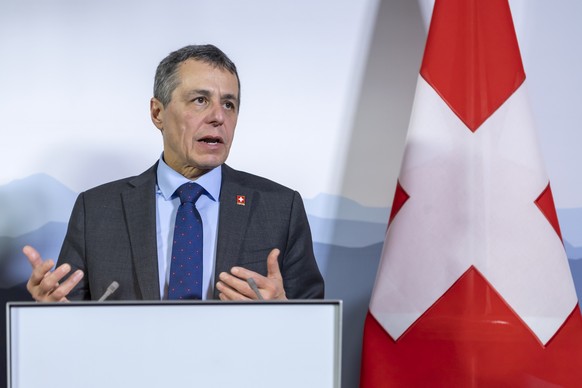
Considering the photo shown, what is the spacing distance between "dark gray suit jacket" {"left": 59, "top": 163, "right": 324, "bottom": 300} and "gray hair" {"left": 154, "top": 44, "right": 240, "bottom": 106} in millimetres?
235

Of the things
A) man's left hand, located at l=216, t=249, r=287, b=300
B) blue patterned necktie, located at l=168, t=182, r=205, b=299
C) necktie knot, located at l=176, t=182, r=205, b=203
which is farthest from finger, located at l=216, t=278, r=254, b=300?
necktie knot, located at l=176, t=182, r=205, b=203

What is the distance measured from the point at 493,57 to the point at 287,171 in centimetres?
84

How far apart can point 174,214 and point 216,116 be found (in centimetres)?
29

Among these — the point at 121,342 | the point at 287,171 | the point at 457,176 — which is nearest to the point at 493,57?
the point at 457,176

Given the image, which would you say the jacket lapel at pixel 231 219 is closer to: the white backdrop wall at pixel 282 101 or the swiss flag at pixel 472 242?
the swiss flag at pixel 472 242

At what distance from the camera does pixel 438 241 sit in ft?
7.59

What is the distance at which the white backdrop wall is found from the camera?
2787 mm

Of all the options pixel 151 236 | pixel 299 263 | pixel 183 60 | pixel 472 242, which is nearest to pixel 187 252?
Answer: pixel 151 236

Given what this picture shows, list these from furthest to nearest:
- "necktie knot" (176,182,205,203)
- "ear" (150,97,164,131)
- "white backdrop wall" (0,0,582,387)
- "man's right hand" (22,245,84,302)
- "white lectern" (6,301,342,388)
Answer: "white backdrop wall" (0,0,582,387)
"ear" (150,97,164,131)
"necktie knot" (176,182,205,203)
"man's right hand" (22,245,84,302)
"white lectern" (6,301,342,388)

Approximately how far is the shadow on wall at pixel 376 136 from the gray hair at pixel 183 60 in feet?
2.57

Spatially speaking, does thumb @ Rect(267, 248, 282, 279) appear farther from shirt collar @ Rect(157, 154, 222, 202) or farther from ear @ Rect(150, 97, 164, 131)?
ear @ Rect(150, 97, 164, 131)

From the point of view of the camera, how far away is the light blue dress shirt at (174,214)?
6.68 ft

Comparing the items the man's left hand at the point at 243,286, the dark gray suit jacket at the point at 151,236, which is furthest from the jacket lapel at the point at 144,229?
the man's left hand at the point at 243,286

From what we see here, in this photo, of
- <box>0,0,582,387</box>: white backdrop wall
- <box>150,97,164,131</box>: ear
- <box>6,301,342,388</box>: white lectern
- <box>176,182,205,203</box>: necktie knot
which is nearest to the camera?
<box>6,301,342,388</box>: white lectern
